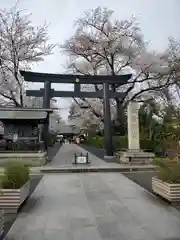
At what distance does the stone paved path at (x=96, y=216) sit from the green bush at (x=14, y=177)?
2.38 feet

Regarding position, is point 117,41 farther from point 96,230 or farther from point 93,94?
point 96,230

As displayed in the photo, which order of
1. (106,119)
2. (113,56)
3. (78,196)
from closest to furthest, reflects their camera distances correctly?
(78,196), (106,119), (113,56)

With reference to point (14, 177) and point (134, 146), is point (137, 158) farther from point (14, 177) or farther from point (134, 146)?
point (14, 177)

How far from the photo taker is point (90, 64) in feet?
117

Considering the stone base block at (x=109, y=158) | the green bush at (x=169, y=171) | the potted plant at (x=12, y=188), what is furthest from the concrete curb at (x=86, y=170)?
the potted plant at (x=12, y=188)

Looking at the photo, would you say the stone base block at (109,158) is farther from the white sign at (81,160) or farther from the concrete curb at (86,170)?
the concrete curb at (86,170)

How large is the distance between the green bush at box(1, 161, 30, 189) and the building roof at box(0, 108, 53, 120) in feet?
43.7

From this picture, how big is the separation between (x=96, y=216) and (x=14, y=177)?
245 centimetres

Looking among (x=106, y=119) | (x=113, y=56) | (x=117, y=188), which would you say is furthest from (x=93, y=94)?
(x=117, y=188)

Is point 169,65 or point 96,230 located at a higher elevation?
point 169,65

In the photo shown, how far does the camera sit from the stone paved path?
19.7ft

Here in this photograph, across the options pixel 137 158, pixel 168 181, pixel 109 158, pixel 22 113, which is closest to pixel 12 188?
pixel 168 181

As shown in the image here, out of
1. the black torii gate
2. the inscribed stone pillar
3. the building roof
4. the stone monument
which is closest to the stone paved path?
the stone monument

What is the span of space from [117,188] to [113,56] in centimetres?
2267
